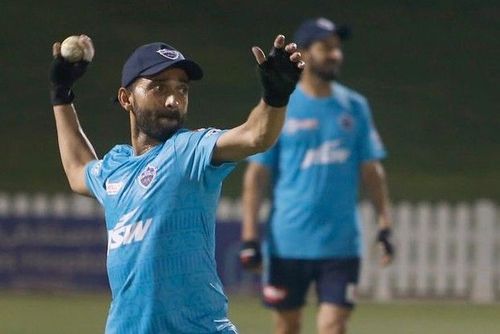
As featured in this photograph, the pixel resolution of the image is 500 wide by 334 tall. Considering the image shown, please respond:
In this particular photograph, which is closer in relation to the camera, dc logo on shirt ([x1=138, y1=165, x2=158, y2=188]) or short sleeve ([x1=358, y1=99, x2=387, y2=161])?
dc logo on shirt ([x1=138, y1=165, x2=158, y2=188])

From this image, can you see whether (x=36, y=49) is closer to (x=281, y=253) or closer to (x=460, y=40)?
(x=460, y=40)

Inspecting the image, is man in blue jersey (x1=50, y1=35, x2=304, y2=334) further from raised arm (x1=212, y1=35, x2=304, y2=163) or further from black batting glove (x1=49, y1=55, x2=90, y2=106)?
black batting glove (x1=49, y1=55, x2=90, y2=106)

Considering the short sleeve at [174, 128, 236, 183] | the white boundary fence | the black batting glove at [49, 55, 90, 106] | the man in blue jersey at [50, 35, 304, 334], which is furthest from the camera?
the white boundary fence

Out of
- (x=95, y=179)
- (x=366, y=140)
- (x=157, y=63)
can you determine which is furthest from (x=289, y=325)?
(x=157, y=63)

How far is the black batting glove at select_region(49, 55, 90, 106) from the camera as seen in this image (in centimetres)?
695

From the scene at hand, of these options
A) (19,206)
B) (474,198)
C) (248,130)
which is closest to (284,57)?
(248,130)

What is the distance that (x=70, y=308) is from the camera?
14961 mm

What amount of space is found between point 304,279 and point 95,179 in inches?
145

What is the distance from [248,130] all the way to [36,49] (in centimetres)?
2142

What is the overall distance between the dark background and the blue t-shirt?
39.9 ft

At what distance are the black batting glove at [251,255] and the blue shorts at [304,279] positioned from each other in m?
0.08

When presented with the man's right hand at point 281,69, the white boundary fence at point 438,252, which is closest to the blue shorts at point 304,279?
the man's right hand at point 281,69

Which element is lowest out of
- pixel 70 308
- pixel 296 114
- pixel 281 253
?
pixel 70 308

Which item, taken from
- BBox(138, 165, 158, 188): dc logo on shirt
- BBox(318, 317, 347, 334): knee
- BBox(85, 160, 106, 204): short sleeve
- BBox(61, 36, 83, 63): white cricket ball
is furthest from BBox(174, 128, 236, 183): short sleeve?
BBox(318, 317, 347, 334): knee
